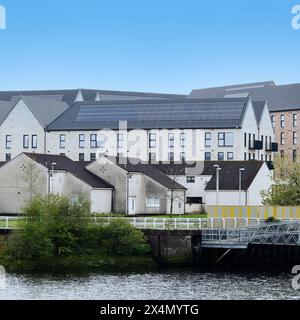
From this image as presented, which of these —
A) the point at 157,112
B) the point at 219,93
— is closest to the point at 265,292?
the point at 157,112

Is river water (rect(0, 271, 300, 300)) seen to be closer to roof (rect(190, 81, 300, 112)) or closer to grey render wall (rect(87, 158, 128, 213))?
grey render wall (rect(87, 158, 128, 213))

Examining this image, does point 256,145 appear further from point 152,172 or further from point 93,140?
point 152,172

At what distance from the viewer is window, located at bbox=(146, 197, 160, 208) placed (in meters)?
82.1

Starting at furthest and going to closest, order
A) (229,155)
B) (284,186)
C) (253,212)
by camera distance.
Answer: (229,155), (284,186), (253,212)

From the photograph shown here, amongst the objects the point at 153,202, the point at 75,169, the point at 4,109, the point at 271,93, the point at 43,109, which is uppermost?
the point at 271,93

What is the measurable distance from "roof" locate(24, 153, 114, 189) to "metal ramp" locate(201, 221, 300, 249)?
20.8 meters

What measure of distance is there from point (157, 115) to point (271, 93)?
127 feet

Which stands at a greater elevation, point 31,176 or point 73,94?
point 73,94

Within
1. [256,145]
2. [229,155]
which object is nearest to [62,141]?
[229,155]

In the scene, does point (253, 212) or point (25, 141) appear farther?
point (25, 141)

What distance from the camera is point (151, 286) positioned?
4700 centimetres
